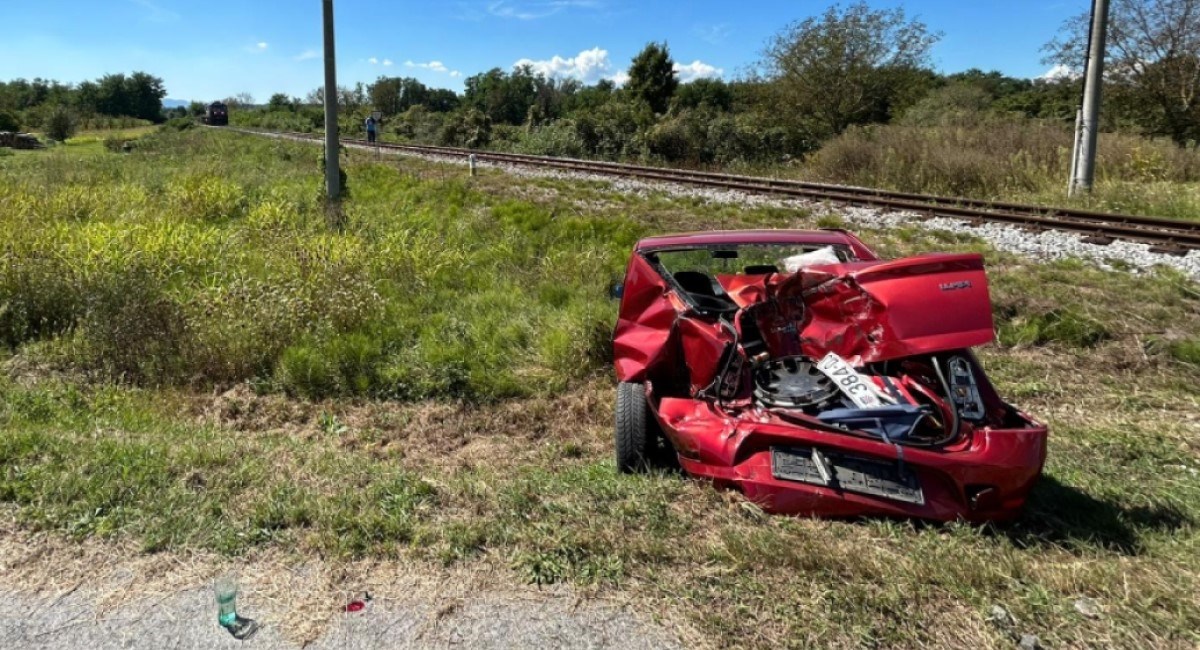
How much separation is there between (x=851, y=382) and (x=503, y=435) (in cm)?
253

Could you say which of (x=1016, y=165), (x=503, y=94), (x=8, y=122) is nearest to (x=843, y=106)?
(x=1016, y=165)

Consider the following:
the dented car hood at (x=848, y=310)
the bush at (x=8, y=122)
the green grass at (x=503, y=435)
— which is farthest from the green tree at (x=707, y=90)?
the bush at (x=8, y=122)

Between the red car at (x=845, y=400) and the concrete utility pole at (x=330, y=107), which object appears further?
the concrete utility pole at (x=330, y=107)

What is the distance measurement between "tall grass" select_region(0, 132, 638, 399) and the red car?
214 centimetres

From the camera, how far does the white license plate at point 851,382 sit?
3246 mm

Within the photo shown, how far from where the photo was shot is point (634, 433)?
3918mm

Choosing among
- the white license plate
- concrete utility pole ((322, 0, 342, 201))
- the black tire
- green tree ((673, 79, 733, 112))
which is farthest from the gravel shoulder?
green tree ((673, 79, 733, 112))

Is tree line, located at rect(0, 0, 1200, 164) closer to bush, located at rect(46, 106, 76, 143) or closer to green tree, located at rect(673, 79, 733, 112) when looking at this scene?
green tree, located at rect(673, 79, 733, 112)

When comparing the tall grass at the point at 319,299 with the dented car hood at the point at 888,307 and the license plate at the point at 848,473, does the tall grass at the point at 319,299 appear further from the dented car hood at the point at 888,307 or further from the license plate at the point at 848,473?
the license plate at the point at 848,473

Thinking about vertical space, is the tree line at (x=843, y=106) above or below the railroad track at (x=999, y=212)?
above

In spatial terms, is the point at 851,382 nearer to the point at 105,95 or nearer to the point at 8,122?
the point at 8,122

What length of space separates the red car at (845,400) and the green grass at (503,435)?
17 cm

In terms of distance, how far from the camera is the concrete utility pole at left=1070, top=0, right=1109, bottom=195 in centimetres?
1302

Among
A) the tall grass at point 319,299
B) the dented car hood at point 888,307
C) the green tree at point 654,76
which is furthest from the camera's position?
the green tree at point 654,76
